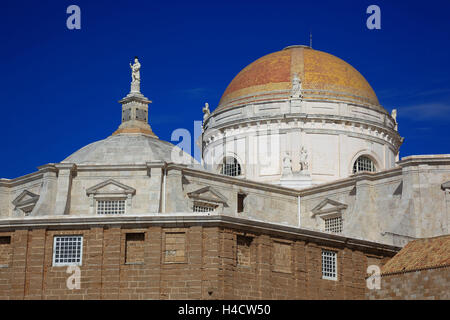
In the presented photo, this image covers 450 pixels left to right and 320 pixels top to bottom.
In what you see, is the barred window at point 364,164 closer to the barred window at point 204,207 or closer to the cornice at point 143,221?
the barred window at point 204,207

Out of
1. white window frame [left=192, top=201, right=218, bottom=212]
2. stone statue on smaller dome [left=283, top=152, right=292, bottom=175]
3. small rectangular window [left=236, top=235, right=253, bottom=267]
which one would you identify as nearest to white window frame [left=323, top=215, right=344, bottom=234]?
stone statue on smaller dome [left=283, top=152, right=292, bottom=175]

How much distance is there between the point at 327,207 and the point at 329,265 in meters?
13.2

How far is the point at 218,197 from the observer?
51844mm

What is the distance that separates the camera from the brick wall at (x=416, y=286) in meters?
35.7

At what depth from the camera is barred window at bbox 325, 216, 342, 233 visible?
172ft

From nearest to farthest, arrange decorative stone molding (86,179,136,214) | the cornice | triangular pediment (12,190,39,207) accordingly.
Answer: the cornice
decorative stone molding (86,179,136,214)
triangular pediment (12,190,39,207)

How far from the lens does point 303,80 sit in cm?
6294

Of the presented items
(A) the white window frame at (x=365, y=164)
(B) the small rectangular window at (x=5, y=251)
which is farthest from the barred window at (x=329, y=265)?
(A) the white window frame at (x=365, y=164)

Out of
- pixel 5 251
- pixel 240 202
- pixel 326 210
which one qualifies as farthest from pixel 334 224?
pixel 5 251

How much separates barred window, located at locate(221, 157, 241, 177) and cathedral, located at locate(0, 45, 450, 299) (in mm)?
96

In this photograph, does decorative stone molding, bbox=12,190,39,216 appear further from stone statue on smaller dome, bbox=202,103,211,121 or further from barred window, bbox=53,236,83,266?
stone statue on smaller dome, bbox=202,103,211,121

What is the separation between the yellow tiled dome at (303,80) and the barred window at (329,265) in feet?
75.1

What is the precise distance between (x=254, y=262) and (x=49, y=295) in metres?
8.82

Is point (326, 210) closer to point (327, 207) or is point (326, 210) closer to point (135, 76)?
point (327, 207)
